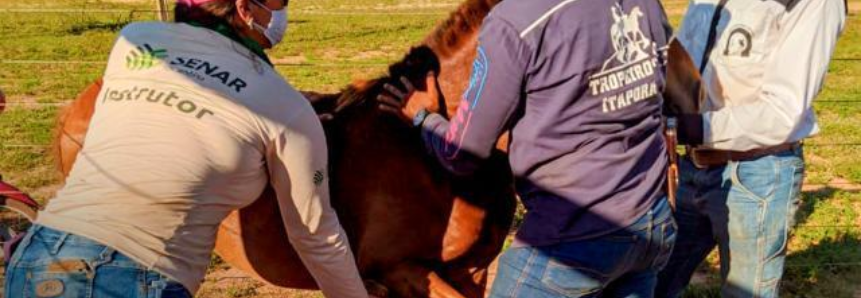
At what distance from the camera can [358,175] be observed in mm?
2781

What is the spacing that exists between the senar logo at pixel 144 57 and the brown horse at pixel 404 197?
0.81 metres

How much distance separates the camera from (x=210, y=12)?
2059mm

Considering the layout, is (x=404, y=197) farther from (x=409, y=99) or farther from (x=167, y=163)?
(x=167, y=163)

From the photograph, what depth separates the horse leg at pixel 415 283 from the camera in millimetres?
2746

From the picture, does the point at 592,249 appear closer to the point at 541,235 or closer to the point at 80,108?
the point at 541,235

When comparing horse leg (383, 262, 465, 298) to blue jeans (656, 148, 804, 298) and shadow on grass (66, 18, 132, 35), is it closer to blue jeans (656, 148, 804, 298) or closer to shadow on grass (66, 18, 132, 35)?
blue jeans (656, 148, 804, 298)

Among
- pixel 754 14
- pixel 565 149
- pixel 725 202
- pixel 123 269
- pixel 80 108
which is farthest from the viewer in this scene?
pixel 80 108

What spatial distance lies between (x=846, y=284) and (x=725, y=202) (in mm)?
2458

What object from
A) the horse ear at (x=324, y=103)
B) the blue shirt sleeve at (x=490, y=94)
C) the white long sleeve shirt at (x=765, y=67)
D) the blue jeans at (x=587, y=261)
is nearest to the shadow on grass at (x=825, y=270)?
the white long sleeve shirt at (x=765, y=67)

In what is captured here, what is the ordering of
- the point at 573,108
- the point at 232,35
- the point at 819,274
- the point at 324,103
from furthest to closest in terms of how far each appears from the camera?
the point at 819,274, the point at 324,103, the point at 232,35, the point at 573,108

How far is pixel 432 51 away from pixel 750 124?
1.09 meters

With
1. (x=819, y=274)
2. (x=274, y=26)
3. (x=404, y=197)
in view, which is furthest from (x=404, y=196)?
(x=819, y=274)

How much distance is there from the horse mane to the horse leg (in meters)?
0.63

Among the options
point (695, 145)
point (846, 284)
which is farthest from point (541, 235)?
point (846, 284)
